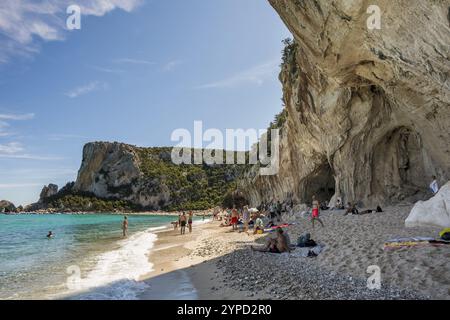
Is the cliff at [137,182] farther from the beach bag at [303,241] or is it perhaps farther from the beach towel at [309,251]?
the beach towel at [309,251]

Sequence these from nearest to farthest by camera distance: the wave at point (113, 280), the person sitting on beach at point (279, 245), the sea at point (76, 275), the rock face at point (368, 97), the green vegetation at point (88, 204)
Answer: the wave at point (113, 280), the sea at point (76, 275), the rock face at point (368, 97), the person sitting on beach at point (279, 245), the green vegetation at point (88, 204)

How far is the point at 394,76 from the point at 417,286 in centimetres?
987

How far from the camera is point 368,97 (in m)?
19.3

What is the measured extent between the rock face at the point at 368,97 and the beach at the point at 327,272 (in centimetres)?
546

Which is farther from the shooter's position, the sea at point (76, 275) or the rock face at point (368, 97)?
the rock face at point (368, 97)

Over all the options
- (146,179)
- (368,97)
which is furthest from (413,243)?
(146,179)

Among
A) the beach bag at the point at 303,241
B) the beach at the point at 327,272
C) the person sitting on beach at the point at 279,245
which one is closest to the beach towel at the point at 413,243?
the beach at the point at 327,272

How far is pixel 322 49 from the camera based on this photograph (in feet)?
45.6

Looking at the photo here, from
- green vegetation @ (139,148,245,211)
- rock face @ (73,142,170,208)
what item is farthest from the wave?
rock face @ (73,142,170,208)

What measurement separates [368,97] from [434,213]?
1101 cm

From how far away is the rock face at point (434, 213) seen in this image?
379 inches
